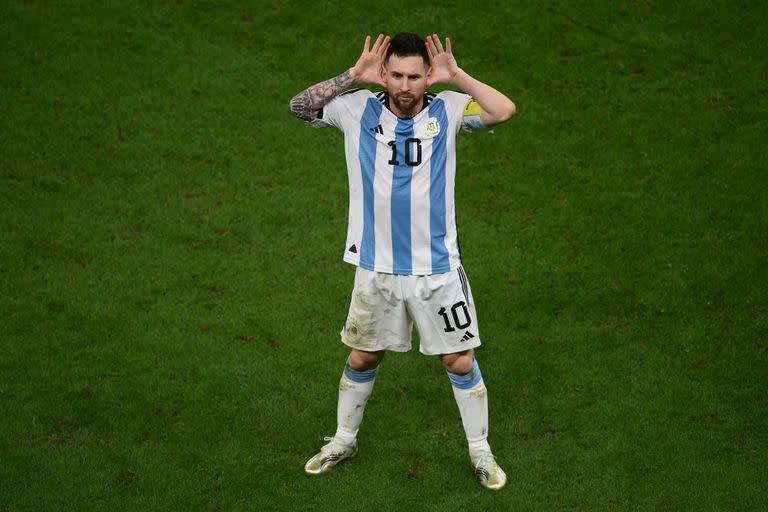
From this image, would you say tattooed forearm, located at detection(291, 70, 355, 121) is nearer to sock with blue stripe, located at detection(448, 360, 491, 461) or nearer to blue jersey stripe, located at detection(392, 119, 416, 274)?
blue jersey stripe, located at detection(392, 119, 416, 274)

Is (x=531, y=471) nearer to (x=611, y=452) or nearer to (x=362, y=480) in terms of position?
(x=611, y=452)

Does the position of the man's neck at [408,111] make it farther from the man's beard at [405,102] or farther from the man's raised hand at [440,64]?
the man's raised hand at [440,64]

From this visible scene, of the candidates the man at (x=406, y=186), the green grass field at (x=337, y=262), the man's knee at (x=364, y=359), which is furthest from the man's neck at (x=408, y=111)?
the green grass field at (x=337, y=262)

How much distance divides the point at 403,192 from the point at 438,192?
19cm

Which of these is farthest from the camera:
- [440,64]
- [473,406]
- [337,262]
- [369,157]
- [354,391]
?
[337,262]

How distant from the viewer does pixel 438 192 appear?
219 inches

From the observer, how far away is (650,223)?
27.1ft

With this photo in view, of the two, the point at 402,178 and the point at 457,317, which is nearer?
the point at 402,178

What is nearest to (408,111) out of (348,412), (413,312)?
→ (413,312)

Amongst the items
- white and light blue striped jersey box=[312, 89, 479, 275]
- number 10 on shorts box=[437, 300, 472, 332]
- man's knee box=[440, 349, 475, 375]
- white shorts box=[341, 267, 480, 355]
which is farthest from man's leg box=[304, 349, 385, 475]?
white and light blue striped jersey box=[312, 89, 479, 275]

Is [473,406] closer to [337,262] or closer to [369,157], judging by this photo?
[369,157]

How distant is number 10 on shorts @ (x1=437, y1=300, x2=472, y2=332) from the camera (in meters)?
5.63

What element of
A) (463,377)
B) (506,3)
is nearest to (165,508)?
(463,377)

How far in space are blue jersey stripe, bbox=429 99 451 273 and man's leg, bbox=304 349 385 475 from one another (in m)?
0.74
